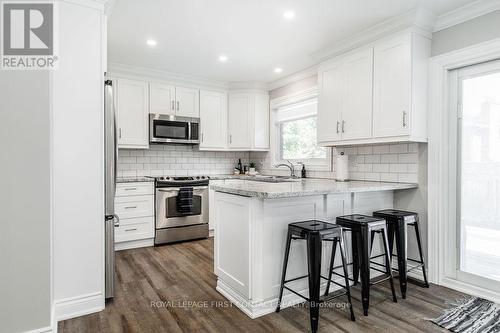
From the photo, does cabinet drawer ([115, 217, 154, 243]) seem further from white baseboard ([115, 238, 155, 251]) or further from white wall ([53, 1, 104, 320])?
white wall ([53, 1, 104, 320])

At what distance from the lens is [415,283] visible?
9.43ft

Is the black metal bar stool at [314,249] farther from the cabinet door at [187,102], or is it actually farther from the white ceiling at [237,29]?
the cabinet door at [187,102]

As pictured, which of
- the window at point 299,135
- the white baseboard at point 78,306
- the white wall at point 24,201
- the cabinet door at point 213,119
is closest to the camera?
the white wall at point 24,201

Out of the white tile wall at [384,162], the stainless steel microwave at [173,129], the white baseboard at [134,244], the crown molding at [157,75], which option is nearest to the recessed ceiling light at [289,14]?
the white tile wall at [384,162]

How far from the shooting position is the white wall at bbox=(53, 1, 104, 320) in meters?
2.21

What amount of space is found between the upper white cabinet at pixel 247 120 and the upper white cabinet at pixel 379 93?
1.73 metres

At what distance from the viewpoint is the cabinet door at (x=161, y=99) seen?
173 inches

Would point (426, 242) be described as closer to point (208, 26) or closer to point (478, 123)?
point (478, 123)

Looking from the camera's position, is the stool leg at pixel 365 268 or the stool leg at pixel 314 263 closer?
the stool leg at pixel 314 263

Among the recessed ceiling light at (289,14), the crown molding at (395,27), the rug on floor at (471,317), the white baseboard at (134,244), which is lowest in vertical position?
the rug on floor at (471,317)

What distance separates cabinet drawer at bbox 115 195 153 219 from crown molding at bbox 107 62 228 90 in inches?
68.8

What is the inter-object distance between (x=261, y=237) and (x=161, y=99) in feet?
10.1

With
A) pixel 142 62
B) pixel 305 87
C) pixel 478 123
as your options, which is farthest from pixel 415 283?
pixel 142 62

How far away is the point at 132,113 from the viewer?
4.24 m
